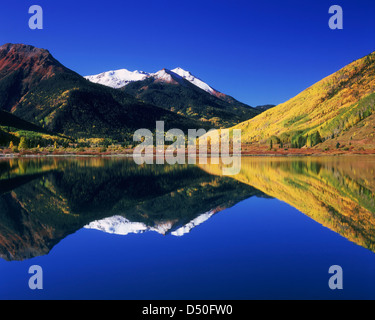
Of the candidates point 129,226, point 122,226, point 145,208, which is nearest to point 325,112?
point 145,208

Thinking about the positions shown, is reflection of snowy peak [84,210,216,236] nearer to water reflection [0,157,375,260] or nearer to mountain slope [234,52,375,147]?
water reflection [0,157,375,260]


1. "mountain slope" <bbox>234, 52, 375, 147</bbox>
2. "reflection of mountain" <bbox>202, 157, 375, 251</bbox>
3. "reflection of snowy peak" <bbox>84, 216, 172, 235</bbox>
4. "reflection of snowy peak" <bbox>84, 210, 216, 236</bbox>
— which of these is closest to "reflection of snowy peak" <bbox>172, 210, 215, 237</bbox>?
"reflection of snowy peak" <bbox>84, 210, 216, 236</bbox>

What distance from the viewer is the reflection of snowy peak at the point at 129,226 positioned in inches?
542

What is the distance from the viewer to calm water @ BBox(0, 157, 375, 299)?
8.34 meters

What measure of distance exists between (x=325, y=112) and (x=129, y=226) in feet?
490

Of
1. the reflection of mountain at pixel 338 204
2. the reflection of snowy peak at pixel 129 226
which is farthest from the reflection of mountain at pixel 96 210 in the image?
the reflection of mountain at pixel 338 204

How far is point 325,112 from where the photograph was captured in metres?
149

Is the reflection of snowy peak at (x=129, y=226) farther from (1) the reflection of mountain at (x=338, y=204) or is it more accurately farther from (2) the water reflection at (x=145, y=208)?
(1) the reflection of mountain at (x=338, y=204)

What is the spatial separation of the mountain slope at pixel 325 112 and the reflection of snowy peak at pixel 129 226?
10420 cm

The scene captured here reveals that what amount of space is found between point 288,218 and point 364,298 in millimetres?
8218

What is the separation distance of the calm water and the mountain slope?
328 ft

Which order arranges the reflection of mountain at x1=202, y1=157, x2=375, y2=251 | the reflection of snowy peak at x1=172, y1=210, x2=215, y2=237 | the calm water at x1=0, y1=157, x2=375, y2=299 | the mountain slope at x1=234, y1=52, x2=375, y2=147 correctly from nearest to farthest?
the calm water at x1=0, y1=157, x2=375, y2=299, the reflection of mountain at x1=202, y1=157, x2=375, y2=251, the reflection of snowy peak at x1=172, y1=210, x2=215, y2=237, the mountain slope at x1=234, y1=52, x2=375, y2=147
